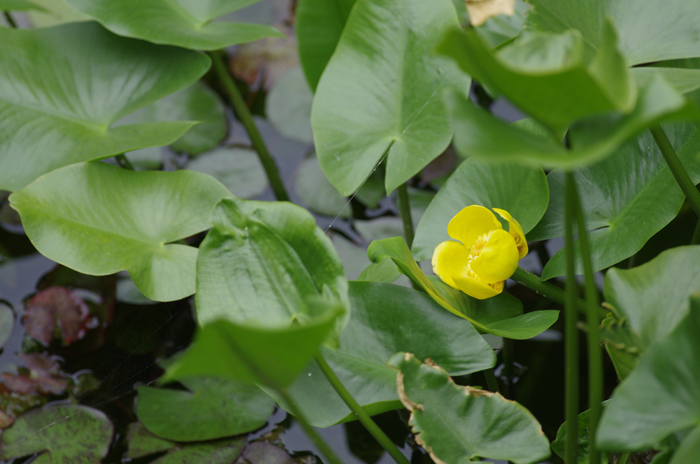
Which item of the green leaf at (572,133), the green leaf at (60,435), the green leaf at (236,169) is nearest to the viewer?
the green leaf at (572,133)

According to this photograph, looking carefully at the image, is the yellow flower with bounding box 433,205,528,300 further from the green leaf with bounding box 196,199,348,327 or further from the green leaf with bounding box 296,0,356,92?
the green leaf with bounding box 296,0,356,92

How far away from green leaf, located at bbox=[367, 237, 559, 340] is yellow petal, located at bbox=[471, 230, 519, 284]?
4cm

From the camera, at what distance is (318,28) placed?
0.71 m

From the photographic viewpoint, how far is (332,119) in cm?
61

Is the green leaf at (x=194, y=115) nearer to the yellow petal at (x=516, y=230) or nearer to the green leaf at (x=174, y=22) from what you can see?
the green leaf at (x=174, y=22)

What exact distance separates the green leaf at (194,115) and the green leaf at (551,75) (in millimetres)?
722

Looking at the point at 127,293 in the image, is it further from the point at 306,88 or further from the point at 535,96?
the point at 535,96

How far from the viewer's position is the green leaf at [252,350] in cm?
25

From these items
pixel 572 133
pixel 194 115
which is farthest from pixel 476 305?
pixel 194 115

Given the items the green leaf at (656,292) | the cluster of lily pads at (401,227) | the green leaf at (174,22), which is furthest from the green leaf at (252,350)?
the green leaf at (174,22)

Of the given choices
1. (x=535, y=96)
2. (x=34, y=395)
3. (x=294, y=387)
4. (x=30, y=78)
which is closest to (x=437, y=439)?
(x=294, y=387)

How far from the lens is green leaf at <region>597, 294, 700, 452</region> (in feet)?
0.99

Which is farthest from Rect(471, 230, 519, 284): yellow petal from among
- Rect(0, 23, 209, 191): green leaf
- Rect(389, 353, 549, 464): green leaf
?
Rect(0, 23, 209, 191): green leaf

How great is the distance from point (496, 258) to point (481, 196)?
111mm
